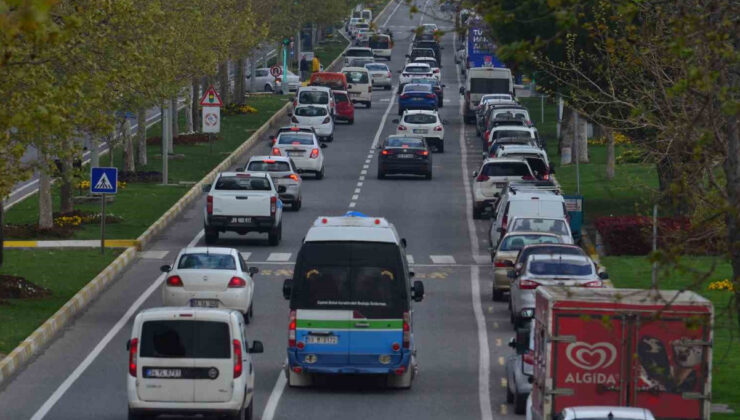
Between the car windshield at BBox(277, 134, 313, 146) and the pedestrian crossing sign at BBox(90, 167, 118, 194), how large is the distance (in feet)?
59.2

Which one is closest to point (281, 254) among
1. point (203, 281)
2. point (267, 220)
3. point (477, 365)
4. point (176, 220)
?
point (267, 220)

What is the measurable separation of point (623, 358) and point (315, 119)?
4883 cm

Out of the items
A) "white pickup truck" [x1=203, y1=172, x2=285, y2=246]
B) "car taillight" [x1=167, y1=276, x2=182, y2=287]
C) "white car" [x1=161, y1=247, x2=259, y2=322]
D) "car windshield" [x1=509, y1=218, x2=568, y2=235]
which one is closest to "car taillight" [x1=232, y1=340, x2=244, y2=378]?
"white car" [x1=161, y1=247, x2=259, y2=322]

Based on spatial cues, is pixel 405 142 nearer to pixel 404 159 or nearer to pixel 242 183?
pixel 404 159

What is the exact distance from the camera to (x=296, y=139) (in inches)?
2183

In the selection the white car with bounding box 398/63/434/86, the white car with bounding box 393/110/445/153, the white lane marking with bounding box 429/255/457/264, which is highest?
the white car with bounding box 398/63/434/86

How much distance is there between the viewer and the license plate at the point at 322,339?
2339 cm

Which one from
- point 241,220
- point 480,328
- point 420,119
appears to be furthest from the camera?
point 420,119

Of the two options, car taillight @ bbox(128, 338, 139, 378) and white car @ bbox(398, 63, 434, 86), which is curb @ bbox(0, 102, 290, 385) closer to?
car taillight @ bbox(128, 338, 139, 378)

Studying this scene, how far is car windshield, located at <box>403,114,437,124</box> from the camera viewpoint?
64281mm

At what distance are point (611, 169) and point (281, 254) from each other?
62.5 feet

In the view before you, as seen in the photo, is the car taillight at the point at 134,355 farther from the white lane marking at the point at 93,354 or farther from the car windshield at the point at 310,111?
the car windshield at the point at 310,111

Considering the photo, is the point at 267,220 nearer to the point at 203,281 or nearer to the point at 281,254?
the point at 281,254

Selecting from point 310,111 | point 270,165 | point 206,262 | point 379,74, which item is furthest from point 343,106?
point 206,262
